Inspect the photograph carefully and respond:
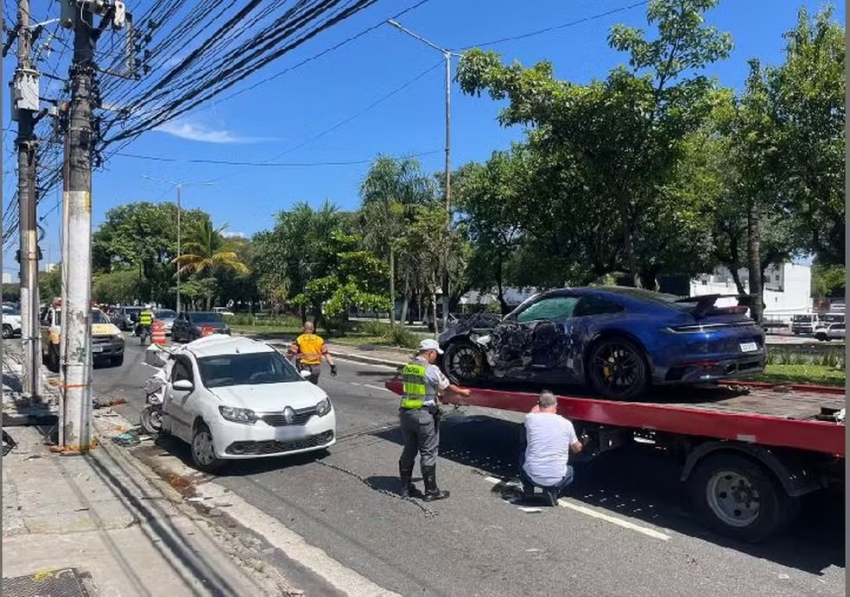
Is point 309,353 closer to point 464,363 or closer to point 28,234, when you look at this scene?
point 464,363

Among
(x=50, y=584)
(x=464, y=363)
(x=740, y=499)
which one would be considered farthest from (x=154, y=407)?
(x=740, y=499)

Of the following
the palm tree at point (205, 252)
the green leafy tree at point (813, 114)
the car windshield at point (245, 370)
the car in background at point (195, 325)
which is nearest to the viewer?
the car windshield at point (245, 370)

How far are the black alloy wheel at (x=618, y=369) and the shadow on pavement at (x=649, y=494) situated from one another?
681 mm

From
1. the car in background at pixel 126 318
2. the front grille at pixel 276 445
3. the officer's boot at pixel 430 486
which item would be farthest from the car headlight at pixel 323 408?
the car in background at pixel 126 318

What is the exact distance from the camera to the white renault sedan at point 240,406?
8531 millimetres

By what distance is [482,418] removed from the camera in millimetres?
11914

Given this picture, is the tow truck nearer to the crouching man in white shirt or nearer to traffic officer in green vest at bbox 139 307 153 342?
the crouching man in white shirt

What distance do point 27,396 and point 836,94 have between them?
15451 millimetres

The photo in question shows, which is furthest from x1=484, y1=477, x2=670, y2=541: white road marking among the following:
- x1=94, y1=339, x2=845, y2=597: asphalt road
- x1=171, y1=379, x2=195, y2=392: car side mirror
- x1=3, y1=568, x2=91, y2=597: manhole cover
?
x1=171, y1=379, x2=195, y2=392: car side mirror

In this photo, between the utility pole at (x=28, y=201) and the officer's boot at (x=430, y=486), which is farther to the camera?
the utility pole at (x=28, y=201)

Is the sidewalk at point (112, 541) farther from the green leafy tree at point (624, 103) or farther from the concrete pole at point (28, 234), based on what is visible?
the green leafy tree at point (624, 103)

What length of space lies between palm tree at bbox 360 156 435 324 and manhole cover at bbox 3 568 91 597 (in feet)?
94.0

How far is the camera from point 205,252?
5619 centimetres

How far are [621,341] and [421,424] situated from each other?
7.21 feet
